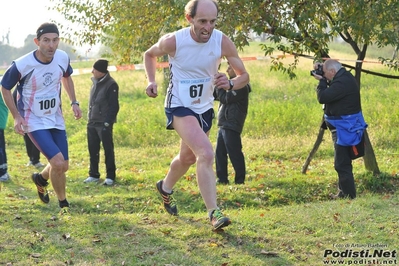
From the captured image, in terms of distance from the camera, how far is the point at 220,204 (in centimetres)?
908

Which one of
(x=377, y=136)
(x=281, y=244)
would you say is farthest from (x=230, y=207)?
(x=377, y=136)

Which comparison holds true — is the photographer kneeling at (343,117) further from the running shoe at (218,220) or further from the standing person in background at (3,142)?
the standing person in background at (3,142)

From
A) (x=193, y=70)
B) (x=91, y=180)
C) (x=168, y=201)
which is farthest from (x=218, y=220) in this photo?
(x=91, y=180)

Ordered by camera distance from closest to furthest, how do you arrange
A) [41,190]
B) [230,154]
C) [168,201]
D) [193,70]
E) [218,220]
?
[218,220], [193,70], [168,201], [41,190], [230,154]

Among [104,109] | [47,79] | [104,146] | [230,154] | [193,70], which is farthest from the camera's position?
[104,146]

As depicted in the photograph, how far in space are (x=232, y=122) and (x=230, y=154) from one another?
50 cm

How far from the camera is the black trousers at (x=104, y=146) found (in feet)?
35.9

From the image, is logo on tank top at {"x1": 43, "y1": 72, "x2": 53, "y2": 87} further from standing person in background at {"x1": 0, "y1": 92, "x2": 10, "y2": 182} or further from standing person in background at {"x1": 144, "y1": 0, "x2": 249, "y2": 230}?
standing person in background at {"x1": 0, "y1": 92, "x2": 10, "y2": 182}

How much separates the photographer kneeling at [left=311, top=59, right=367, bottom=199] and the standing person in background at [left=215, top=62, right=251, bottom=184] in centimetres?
160

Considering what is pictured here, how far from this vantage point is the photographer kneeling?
8.70m

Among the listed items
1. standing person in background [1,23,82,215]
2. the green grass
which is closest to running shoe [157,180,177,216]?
the green grass

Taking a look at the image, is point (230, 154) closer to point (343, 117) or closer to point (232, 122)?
point (232, 122)

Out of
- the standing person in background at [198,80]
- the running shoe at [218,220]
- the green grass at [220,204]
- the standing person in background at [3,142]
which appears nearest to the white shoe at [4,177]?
the standing person in background at [3,142]

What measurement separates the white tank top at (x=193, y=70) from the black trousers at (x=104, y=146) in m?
4.66
